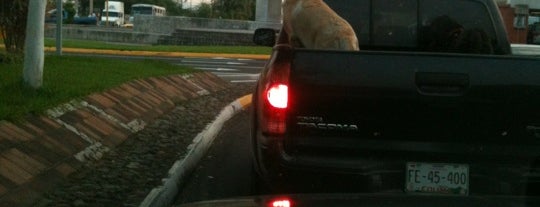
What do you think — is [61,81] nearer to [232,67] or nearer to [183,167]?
[183,167]

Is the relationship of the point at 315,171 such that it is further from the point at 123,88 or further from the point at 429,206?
the point at 123,88

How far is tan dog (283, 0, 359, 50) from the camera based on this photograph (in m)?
5.97

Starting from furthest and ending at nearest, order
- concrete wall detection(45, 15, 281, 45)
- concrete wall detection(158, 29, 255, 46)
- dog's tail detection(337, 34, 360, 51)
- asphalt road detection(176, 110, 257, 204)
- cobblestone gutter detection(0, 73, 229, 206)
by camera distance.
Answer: concrete wall detection(45, 15, 281, 45) < concrete wall detection(158, 29, 255, 46) < asphalt road detection(176, 110, 257, 204) < cobblestone gutter detection(0, 73, 229, 206) < dog's tail detection(337, 34, 360, 51)

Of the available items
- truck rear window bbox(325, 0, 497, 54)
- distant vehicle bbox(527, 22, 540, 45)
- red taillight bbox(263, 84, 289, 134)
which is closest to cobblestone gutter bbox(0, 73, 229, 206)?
red taillight bbox(263, 84, 289, 134)

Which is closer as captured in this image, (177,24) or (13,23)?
(13,23)

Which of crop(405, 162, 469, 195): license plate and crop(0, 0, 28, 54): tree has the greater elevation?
crop(0, 0, 28, 54): tree

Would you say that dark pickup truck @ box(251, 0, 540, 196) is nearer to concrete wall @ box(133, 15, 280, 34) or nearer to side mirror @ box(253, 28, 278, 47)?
side mirror @ box(253, 28, 278, 47)

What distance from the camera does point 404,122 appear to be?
16.0ft

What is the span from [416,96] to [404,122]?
0.59 feet

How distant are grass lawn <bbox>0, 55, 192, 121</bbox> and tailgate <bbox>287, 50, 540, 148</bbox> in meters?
3.30

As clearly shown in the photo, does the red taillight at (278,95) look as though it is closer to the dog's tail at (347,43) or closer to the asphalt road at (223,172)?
the dog's tail at (347,43)

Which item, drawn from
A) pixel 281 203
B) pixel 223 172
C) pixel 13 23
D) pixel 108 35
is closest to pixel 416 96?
pixel 281 203

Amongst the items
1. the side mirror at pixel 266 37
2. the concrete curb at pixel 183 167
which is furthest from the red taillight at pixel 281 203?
the side mirror at pixel 266 37

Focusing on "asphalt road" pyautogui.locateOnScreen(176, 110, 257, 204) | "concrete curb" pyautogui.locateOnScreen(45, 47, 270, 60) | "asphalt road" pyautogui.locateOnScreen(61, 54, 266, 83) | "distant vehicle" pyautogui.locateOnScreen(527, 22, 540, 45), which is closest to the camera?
"asphalt road" pyautogui.locateOnScreen(176, 110, 257, 204)
